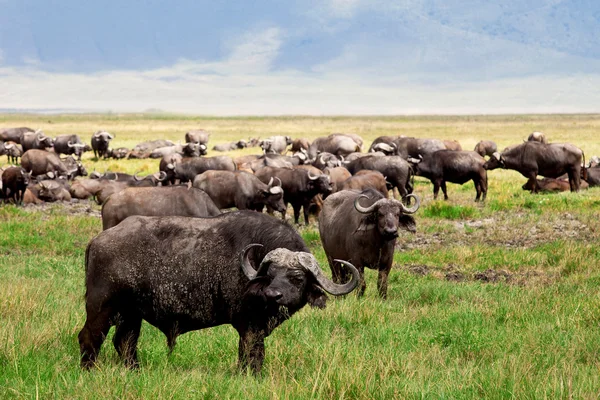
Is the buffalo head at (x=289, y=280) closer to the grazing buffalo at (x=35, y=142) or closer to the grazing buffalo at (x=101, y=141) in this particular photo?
the grazing buffalo at (x=101, y=141)

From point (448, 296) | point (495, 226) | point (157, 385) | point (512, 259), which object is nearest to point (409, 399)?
point (157, 385)

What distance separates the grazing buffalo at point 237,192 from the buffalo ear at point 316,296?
1265cm

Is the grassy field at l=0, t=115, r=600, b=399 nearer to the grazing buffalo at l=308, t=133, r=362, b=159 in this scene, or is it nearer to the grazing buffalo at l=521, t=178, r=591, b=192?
the grazing buffalo at l=521, t=178, r=591, b=192

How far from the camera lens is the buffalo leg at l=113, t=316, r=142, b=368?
636 cm

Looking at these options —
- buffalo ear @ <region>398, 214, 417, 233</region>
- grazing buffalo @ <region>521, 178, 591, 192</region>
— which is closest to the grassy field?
buffalo ear @ <region>398, 214, 417, 233</region>

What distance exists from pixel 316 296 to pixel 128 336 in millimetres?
1822

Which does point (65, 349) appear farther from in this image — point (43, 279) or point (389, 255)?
point (389, 255)

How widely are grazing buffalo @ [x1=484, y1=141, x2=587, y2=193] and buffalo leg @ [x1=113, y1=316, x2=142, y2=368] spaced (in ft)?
60.8

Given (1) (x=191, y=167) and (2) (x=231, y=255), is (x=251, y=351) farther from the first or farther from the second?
(1) (x=191, y=167)

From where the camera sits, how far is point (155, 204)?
1338 centimetres

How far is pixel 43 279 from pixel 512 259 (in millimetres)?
7658

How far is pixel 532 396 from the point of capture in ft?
16.2

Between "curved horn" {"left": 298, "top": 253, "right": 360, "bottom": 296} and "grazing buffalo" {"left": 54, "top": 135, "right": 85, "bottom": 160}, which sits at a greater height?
"curved horn" {"left": 298, "top": 253, "right": 360, "bottom": 296}

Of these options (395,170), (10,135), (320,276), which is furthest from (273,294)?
(10,135)
